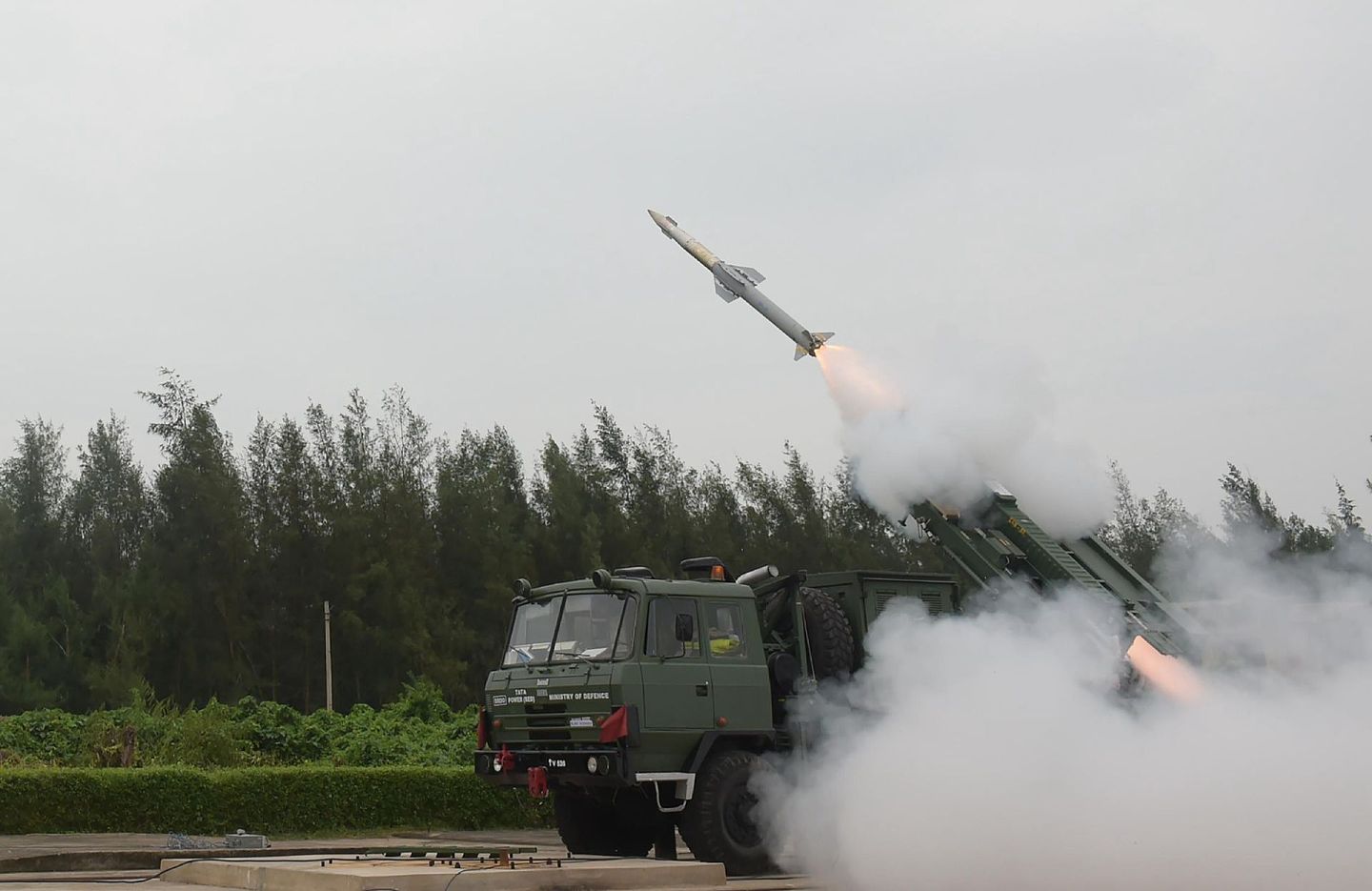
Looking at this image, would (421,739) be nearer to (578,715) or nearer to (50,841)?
(50,841)

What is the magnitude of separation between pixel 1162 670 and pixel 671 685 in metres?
5.19

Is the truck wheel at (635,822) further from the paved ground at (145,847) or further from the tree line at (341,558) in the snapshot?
the tree line at (341,558)

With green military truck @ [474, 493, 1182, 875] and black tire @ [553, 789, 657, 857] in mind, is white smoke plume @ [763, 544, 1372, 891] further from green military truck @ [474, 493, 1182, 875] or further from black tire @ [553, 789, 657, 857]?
black tire @ [553, 789, 657, 857]

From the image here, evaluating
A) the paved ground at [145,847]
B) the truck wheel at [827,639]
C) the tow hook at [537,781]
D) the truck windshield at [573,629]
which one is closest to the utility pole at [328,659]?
the paved ground at [145,847]

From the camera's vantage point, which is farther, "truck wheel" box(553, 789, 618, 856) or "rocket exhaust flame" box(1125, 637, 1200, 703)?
"truck wheel" box(553, 789, 618, 856)

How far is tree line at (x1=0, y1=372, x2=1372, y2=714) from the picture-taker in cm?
4750

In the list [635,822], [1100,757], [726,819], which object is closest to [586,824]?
[635,822]

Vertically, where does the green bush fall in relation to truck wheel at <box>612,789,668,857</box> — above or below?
above

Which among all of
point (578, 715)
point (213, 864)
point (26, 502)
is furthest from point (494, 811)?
point (26, 502)

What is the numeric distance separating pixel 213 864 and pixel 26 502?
56895 mm

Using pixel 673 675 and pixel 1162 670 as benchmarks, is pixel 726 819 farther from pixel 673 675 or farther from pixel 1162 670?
pixel 1162 670

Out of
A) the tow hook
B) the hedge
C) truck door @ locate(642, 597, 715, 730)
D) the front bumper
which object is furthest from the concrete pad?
the hedge

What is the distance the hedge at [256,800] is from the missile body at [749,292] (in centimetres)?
786

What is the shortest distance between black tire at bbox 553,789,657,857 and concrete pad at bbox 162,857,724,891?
15.3 ft
